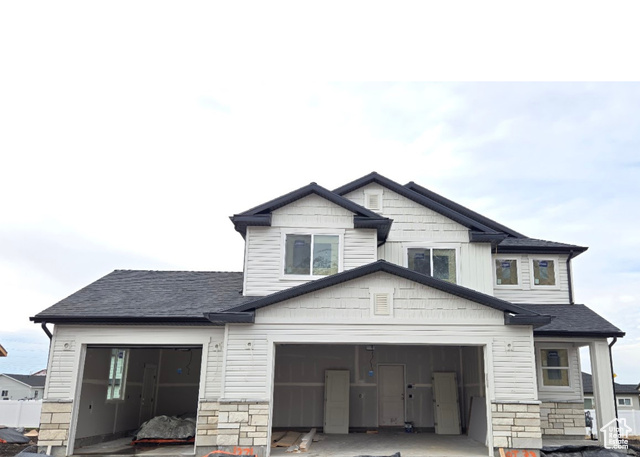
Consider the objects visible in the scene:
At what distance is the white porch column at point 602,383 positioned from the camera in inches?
506

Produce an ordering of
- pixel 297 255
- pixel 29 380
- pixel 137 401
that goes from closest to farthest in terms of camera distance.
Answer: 1. pixel 297 255
2. pixel 137 401
3. pixel 29 380

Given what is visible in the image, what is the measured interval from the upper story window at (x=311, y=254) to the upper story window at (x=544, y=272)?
6.35 metres

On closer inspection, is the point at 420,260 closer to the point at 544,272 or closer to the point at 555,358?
the point at 544,272

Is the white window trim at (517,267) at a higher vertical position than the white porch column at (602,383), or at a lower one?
higher

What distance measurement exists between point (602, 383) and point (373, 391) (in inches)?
243

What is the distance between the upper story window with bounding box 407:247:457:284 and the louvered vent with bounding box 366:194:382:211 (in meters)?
1.53

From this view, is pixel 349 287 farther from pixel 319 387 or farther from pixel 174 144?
pixel 174 144

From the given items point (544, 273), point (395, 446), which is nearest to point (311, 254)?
point (395, 446)

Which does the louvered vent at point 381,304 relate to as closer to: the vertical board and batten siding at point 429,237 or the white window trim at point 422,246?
the vertical board and batten siding at point 429,237

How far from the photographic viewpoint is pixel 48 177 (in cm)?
1698

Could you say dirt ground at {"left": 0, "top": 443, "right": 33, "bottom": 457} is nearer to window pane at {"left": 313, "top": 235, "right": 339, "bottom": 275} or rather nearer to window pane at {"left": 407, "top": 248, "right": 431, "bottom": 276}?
window pane at {"left": 313, "top": 235, "right": 339, "bottom": 275}

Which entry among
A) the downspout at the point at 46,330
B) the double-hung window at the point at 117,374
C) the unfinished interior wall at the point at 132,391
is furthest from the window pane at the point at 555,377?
the downspout at the point at 46,330

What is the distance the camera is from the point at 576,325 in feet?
44.0

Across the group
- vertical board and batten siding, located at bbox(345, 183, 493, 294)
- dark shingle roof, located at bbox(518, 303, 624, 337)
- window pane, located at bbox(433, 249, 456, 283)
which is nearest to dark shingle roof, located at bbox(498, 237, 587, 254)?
vertical board and batten siding, located at bbox(345, 183, 493, 294)
